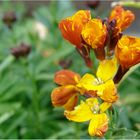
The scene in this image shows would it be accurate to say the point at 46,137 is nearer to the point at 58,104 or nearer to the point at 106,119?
the point at 58,104

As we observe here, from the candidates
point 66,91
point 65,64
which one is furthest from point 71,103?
point 65,64

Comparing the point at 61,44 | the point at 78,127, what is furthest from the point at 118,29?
the point at 61,44

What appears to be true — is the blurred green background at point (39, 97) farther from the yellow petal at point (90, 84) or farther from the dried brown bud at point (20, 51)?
the yellow petal at point (90, 84)

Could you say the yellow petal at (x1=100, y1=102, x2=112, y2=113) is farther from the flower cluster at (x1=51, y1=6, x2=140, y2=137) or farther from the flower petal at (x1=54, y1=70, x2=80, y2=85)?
the flower petal at (x1=54, y1=70, x2=80, y2=85)

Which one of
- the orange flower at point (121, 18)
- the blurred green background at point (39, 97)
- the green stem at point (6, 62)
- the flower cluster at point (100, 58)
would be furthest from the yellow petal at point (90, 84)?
the green stem at point (6, 62)

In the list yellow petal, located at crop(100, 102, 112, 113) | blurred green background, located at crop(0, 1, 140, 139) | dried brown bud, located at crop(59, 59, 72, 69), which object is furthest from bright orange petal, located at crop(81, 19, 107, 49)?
dried brown bud, located at crop(59, 59, 72, 69)

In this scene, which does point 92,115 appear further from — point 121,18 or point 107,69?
point 121,18
